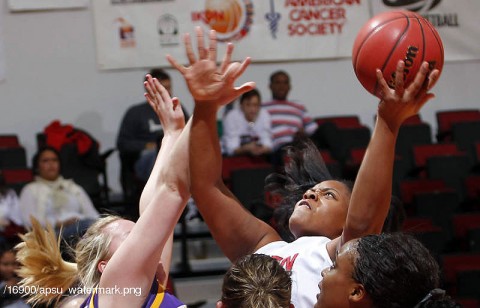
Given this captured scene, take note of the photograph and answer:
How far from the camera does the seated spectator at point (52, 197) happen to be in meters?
6.21

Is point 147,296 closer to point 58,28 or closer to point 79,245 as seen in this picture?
point 79,245

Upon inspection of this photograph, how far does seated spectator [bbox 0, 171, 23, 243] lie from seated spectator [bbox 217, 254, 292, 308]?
166 inches

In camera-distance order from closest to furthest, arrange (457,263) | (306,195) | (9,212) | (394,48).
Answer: (394,48) < (306,195) < (457,263) < (9,212)

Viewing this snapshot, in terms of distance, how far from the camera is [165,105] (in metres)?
2.62

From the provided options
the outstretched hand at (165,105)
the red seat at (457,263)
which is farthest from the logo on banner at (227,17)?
the outstretched hand at (165,105)

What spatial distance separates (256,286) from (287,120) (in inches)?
227

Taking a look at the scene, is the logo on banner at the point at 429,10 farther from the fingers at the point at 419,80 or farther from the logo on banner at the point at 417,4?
the fingers at the point at 419,80

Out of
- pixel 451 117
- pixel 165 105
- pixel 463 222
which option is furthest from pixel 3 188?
pixel 451 117

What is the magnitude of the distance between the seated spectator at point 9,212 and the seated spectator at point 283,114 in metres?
2.37

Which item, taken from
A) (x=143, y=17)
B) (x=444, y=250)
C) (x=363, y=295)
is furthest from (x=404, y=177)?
(x=363, y=295)

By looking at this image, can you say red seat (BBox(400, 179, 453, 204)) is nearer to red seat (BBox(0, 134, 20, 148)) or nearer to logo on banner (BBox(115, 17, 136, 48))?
logo on banner (BBox(115, 17, 136, 48))

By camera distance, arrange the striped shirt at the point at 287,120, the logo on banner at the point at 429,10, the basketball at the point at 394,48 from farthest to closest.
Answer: the logo on banner at the point at 429,10, the striped shirt at the point at 287,120, the basketball at the point at 394,48

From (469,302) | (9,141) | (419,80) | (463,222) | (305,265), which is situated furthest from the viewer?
(9,141)

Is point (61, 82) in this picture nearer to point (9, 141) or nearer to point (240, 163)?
point (9, 141)
